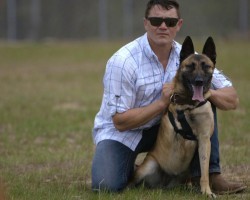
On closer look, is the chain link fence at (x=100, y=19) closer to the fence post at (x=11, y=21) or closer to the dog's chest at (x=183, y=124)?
the fence post at (x=11, y=21)

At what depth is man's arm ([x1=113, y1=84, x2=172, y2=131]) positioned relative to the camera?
5500 millimetres

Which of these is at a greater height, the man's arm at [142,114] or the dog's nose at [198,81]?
the dog's nose at [198,81]

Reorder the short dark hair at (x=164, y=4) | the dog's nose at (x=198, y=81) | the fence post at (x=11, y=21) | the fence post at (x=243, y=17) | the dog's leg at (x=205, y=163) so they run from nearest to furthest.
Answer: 1. the dog's nose at (x=198, y=81)
2. the dog's leg at (x=205, y=163)
3. the short dark hair at (x=164, y=4)
4. the fence post at (x=243, y=17)
5. the fence post at (x=11, y=21)

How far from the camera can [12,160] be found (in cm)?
738

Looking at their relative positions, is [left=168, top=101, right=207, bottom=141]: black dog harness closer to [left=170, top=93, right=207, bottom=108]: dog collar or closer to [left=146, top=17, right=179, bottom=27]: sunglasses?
[left=170, top=93, right=207, bottom=108]: dog collar

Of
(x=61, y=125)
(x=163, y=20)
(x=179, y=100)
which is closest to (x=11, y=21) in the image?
(x=61, y=125)

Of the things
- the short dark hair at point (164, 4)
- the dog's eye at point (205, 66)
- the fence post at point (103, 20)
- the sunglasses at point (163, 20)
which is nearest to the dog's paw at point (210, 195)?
the dog's eye at point (205, 66)

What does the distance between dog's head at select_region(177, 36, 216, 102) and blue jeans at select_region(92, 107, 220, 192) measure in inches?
20.0

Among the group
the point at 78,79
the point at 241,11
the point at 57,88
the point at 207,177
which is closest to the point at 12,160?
the point at 207,177

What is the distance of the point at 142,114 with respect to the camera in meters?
5.54

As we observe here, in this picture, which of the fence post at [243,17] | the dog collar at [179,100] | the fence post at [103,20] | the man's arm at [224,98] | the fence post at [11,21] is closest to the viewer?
the dog collar at [179,100]

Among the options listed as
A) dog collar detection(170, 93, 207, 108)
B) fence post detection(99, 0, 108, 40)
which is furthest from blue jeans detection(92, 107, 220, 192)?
fence post detection(99, 0, 108, 40)

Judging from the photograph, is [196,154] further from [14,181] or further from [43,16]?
[43,16]

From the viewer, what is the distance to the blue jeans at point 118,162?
5.68 metres
